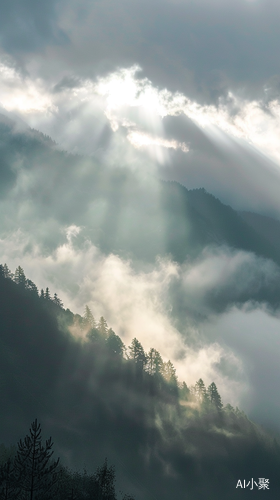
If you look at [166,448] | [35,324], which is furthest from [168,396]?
[35,324]

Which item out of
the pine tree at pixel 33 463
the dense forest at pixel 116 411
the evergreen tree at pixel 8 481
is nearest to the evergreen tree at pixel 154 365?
the dense forest at pixel 116 411

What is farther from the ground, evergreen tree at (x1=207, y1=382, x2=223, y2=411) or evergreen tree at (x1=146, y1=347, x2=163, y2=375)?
evergreen tree at (x1=146, y1=347, x2=163, y2=375)

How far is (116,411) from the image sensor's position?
154 m

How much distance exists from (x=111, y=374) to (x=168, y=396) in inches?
1177

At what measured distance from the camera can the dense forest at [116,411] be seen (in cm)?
13688

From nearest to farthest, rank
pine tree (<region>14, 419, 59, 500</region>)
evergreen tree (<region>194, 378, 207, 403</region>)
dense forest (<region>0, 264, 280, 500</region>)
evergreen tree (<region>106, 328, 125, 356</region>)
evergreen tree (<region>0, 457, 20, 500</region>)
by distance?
evergreen tree (<region>0, 457, 20, 500</region>)
pine tree (<region>14, 419, 59, 500</region>)
dense forest (<region>0, 264, 280, 500</region>)
evergreen tree (<region>106, 328, 125, 356</region>)
evergreen tree (<region>194, 378, 207, 403</region>)

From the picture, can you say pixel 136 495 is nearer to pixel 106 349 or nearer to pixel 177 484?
pixel 177 484

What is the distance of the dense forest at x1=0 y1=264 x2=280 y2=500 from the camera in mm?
136875

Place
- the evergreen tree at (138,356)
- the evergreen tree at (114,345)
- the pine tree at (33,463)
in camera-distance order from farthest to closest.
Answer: the evergreen tree at (138,356), the evergreen tree at (114,345), the pine tree at (33,463)

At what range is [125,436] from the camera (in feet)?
485

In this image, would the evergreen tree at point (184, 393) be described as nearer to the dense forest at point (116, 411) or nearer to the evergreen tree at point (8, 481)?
the dense forest at point (116, 411)

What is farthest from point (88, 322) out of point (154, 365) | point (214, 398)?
point (214, 398)

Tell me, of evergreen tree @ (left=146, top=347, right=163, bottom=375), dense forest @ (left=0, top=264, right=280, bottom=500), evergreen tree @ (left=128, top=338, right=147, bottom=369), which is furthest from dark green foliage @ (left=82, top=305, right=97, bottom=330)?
evergreen tree @ (left=146, top=347, right=163, bottom=375)

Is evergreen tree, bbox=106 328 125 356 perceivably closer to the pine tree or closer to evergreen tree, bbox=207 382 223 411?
evergreen tree, bbox=207 382 223 411
